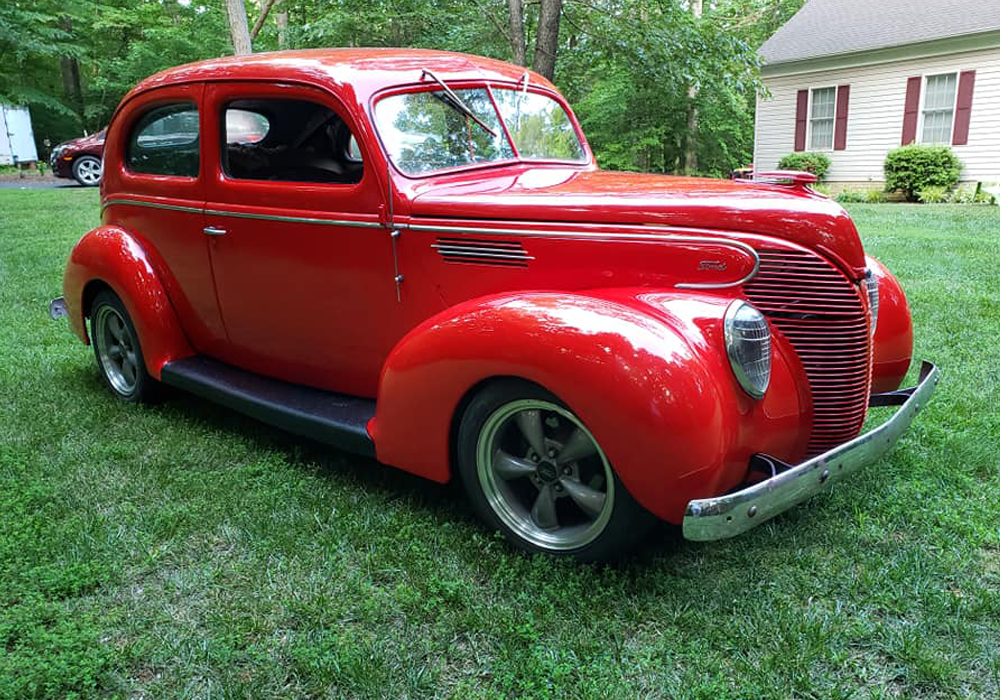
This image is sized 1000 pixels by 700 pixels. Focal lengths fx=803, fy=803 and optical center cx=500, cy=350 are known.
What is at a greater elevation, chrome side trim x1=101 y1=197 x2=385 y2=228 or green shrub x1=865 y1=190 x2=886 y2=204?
chrome side trim x1=101 y1=197 x2=385 y2=228

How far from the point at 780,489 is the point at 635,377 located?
0.56 m

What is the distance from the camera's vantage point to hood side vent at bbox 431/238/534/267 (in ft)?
10.2

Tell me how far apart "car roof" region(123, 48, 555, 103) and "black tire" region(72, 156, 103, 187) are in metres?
15.1

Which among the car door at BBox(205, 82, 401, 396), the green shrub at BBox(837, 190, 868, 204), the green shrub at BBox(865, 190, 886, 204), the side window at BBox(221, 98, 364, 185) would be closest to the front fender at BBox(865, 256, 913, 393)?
the car door at BBox(205, 82, 401, 396)

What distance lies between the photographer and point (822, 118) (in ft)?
62.2

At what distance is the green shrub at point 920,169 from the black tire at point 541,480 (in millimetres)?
15928

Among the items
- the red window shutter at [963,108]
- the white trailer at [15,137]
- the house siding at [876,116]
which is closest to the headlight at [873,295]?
the house siding at [876,116]

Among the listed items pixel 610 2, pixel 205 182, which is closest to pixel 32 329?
pixel 205 182

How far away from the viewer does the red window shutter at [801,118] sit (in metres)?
19.2

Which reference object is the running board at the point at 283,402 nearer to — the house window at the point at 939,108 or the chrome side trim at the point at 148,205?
the chrome side trim at the point at 148,205

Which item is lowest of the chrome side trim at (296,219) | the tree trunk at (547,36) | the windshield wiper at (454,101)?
the chrome side trim at (296,219)

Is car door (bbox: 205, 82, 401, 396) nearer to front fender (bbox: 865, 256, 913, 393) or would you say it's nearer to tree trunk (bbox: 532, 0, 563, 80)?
front fender (bbox: 865, 256, 913, 393)

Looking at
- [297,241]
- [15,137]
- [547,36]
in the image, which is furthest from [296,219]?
[15,137]

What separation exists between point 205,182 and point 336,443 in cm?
163
